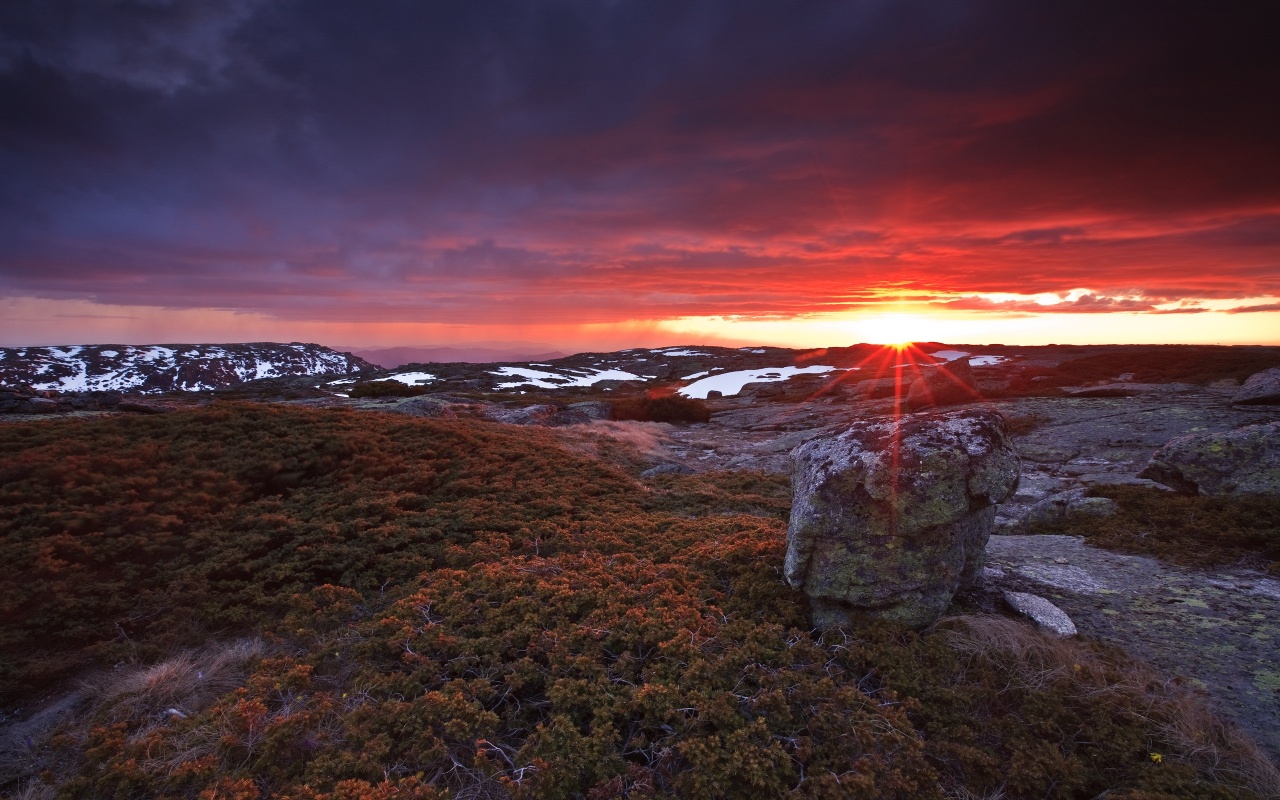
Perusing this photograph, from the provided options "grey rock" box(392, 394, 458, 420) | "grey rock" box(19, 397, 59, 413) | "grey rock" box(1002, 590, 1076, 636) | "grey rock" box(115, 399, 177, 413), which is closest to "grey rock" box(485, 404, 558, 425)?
"grey rock" box(392, 394, 458, 420)

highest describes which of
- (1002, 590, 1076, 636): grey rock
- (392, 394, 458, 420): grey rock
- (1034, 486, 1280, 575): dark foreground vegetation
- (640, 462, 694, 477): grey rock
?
(392, 394, 458, 420): grey rock

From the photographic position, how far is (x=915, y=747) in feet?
15.4

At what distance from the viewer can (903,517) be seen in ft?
21.1

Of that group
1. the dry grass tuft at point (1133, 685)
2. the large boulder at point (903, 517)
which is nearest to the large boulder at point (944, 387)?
the large boulder at point (903, 517)

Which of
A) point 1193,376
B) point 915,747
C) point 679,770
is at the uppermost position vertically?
point 1193,376

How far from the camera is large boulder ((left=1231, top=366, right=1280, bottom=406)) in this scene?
18.9 metres

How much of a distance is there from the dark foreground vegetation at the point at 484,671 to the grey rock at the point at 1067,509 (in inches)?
248

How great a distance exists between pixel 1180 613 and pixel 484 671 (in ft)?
29.7

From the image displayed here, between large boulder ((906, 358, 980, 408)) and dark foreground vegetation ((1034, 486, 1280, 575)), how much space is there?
19257 millimetres

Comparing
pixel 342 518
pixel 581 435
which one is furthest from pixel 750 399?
pixel 342 518

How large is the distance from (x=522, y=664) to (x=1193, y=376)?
4162 centimetres

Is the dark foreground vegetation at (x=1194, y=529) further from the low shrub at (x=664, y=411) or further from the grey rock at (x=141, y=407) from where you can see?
the low shrub at (x=664, y=411)

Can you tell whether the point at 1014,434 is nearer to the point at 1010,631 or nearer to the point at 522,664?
the point at 1010,631

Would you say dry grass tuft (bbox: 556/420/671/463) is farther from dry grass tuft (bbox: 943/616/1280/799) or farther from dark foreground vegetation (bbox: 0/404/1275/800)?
dry grass tuft (bbox: 943/616/1280/799)
